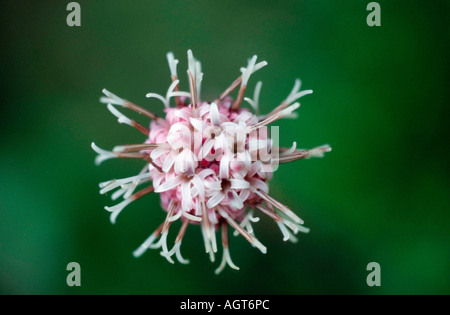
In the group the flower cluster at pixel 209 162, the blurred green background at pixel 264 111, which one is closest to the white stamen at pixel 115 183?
the flower cluster at pixel 209 162

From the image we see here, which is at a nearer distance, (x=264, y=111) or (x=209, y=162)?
(x=209, y=162)

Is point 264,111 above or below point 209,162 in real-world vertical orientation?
above

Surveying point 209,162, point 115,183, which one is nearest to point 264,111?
point 209,162

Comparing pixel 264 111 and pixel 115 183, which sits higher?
pixel 264 111

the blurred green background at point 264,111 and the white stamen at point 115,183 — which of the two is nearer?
the white stamen at point 115,183

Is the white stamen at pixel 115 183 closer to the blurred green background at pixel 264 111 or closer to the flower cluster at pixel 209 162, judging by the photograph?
the flower cluster at pixel 209 162

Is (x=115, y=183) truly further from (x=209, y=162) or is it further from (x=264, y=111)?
(x=264, y=111)

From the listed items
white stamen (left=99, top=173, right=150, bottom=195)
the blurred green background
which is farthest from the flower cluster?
the blurred green background

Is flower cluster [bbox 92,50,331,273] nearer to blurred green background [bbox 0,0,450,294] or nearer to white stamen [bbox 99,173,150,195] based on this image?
white stamen [bbox 99,173,150,195]

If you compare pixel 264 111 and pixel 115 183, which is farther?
pixel 264 111
